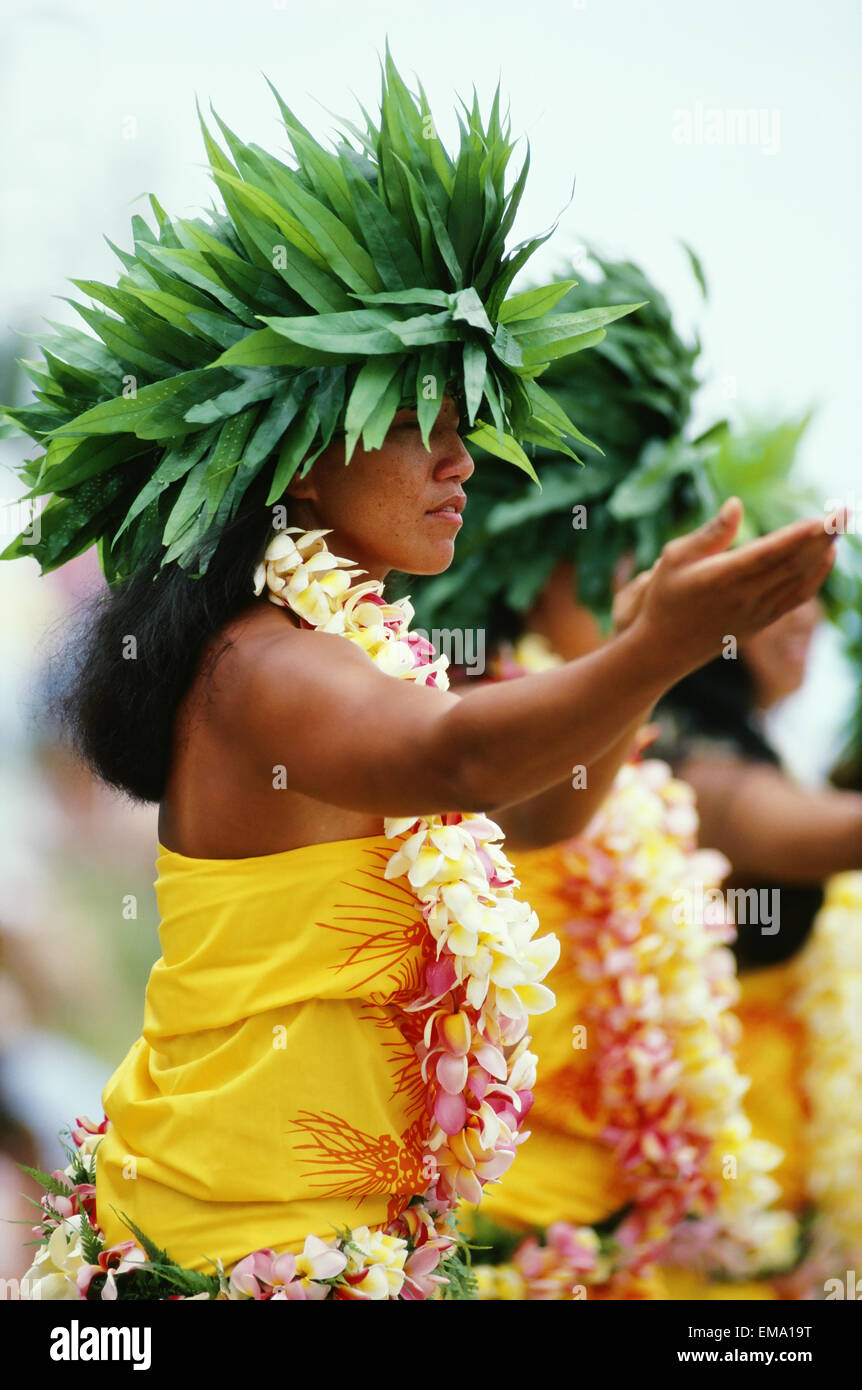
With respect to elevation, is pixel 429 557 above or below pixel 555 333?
below

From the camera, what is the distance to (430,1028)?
1.76 m

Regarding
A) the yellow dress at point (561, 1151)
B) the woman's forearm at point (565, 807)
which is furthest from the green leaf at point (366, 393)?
the yellow dress at point (561, 1151)

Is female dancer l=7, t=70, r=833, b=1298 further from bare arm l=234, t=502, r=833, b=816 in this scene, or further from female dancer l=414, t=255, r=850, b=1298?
female dancer l=414, t=255, r=850, b=1298

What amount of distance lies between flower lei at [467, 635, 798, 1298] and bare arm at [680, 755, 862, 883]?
239mm

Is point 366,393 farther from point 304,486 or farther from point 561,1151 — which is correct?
point 561,1151

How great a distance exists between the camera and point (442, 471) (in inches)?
71.6

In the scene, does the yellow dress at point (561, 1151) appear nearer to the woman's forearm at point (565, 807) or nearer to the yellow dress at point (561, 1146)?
the yellow dress at point (561, 1146)

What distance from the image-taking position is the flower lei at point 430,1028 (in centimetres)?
171

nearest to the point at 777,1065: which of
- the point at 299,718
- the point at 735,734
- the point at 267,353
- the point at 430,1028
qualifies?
the point at 735,734

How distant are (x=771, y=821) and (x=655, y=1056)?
0.67 meters

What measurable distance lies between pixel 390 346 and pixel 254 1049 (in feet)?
2.85

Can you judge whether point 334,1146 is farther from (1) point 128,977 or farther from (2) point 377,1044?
(1) point 128,977
